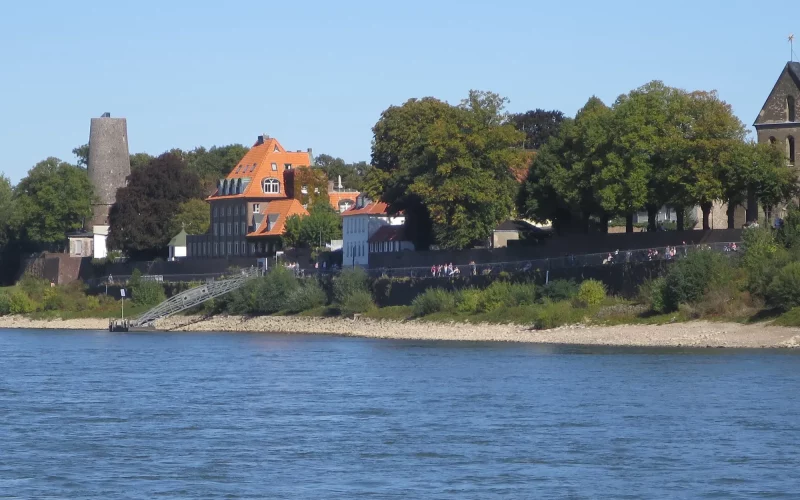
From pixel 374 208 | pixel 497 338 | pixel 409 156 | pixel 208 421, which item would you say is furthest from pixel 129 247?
pixel 208 421

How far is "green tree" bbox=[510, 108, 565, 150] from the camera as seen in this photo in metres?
119

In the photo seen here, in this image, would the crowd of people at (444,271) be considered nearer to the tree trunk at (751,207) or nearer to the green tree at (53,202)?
the tree trunk at (751,207)

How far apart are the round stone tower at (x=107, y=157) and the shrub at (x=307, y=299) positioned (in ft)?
168

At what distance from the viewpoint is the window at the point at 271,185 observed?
392ft

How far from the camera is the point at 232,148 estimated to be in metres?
165

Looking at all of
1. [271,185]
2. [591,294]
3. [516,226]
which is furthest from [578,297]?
[271,185]

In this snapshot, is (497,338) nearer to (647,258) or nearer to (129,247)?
(647,258)

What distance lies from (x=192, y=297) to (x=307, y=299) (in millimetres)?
10951

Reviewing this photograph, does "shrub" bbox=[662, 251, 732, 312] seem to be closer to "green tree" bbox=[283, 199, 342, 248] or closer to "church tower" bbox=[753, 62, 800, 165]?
"church tower" bbox=[753, 62, 800, 165]

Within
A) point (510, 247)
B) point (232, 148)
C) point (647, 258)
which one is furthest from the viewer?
point (232, 148)

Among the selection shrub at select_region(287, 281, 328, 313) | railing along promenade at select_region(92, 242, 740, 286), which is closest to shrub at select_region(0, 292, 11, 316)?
railing along promenade at select_region(92, 242, 740, 286)

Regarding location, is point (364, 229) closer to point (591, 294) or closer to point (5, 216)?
point (591, 294)

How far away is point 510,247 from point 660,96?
40.5 ft

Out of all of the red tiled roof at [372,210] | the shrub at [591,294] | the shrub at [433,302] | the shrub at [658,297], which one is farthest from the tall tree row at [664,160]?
the red tiled roof at [372,210]
